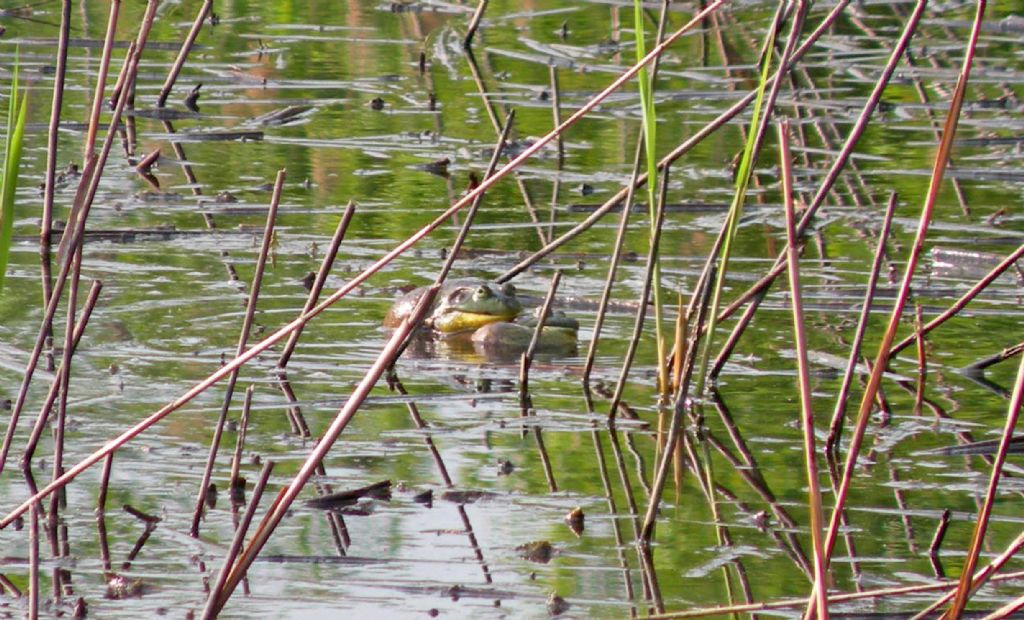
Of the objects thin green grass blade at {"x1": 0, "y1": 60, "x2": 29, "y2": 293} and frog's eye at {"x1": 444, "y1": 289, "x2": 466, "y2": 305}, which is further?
frog's eye at {"x1": 444, "y1": 289, "x2": 466, "y2": 305}

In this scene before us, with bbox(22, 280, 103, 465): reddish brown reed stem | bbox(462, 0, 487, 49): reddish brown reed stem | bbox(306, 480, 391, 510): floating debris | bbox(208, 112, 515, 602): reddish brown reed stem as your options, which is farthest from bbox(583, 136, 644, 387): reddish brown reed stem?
bbox(462, 0, 487, 49): reddish brown reed stem

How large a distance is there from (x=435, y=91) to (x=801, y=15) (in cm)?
815

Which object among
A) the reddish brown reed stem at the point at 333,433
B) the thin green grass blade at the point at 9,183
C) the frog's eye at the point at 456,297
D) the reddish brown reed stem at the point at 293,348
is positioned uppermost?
the thin green grass blade at the point at 9,183

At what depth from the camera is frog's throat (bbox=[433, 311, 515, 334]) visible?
712cm

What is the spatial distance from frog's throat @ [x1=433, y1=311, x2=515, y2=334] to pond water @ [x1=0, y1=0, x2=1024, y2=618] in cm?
14

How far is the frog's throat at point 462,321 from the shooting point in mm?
7121

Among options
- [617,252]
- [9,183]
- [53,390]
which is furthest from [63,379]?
[617,252]

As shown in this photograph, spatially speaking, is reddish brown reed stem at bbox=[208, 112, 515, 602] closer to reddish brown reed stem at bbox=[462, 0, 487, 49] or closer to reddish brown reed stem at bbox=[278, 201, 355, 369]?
reddish brown reed stem at bbox=[278, 201, 355, 369]

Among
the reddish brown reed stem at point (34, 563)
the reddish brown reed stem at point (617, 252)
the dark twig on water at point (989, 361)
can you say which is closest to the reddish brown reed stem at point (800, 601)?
the reddish brown reed stem at point (34, 563)

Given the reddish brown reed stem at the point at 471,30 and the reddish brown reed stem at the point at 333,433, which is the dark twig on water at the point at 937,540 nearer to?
the reddish brown reed stem at the point at 333,433

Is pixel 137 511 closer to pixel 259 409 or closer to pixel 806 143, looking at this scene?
pixel 259 409

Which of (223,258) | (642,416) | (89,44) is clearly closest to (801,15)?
(642,416)

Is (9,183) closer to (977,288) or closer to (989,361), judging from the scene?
(977,288)

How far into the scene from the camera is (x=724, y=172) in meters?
10.3
